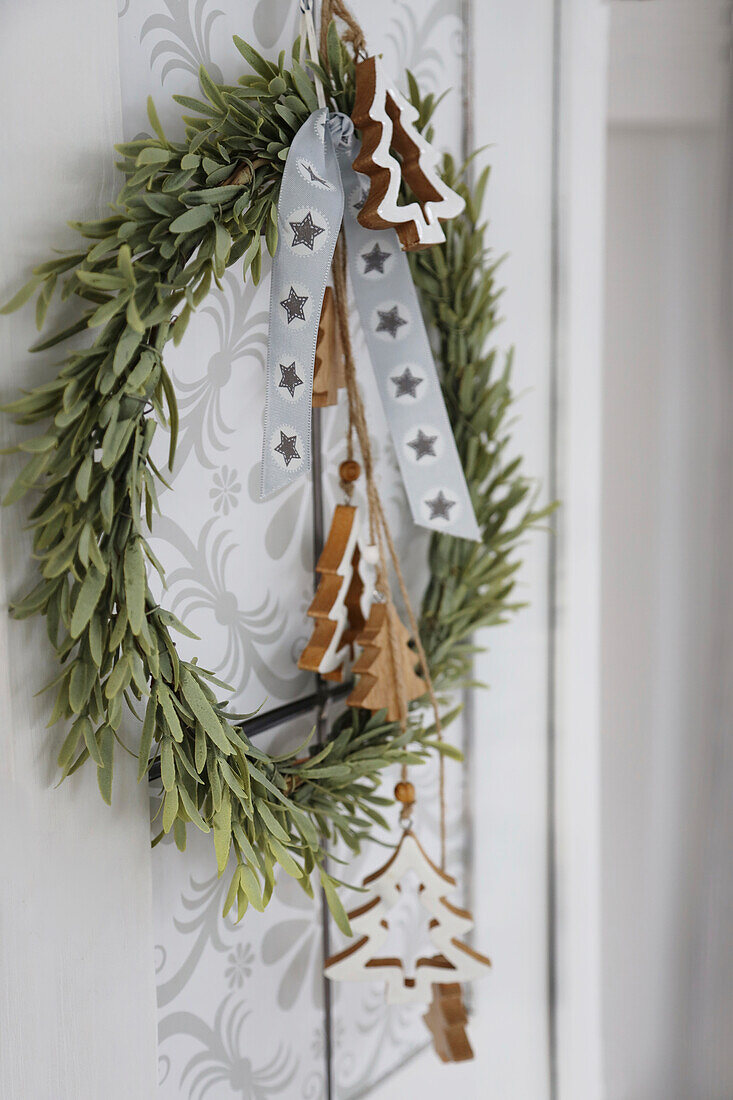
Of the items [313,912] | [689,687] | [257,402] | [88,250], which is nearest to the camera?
[88,250]

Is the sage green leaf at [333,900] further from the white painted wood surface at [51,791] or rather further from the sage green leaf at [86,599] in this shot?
the sage green leaf at [86,599]

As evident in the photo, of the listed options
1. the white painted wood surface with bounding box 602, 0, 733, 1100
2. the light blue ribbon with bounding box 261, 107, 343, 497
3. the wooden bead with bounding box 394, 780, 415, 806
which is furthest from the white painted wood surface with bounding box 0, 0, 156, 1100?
the white painted wood surface with bounding box 602, 0, 733, 1100

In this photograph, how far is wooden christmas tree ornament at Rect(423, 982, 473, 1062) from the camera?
739 millimetres

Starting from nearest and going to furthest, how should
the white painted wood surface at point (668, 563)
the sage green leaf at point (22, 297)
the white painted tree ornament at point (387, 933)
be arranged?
the sage green leaf at point (22, 297)
the white painted tree ornament at point (387, 933)
the white painted wood surface at point (668, 563)

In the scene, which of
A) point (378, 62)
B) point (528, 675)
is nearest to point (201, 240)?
point (378, 62)

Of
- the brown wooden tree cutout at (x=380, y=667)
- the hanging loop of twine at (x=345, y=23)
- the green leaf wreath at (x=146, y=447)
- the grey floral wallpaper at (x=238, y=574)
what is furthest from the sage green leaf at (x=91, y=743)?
the hanging loop of twine at (x=345, y=23)

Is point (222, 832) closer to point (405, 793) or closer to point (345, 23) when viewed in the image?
point (405, 793)

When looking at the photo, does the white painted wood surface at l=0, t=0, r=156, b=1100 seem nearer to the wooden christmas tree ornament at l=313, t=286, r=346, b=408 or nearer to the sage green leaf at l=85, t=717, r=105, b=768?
the sage green leaf at l=85, t=717, r=105, b=768

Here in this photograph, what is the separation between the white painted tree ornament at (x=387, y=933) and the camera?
2.33 ft

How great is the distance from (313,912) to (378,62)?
26.0 inches

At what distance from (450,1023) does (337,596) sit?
0.38 meters

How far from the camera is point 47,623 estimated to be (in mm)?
505

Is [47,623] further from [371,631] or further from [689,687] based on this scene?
[689,687]

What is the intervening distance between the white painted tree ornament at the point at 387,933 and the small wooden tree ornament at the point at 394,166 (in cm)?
46
